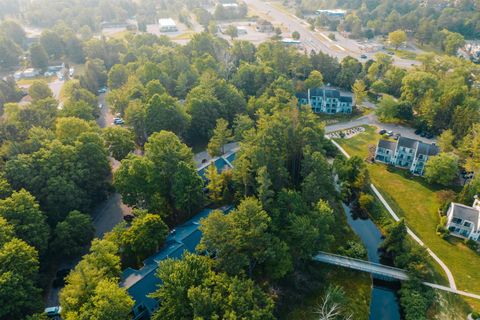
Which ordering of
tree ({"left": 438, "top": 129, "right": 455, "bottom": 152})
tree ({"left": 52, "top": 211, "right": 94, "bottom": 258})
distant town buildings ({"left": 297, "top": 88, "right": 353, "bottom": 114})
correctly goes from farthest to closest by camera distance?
distant town buildings ({"left": 297, "top": 88, "right": 353, "bottom": 114}), tree ({"left": 438, "top": 129, "right": 455, "bottom": 152}), tree ({"left": 52, "top": 211, "right": 94, "bottom": 258})

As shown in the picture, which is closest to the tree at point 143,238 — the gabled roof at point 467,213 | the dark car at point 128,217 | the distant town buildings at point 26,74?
the dark car at point 128,217

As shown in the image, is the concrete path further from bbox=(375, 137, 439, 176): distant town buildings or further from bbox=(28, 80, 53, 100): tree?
bbox=(28, 80, 53, 100): tree

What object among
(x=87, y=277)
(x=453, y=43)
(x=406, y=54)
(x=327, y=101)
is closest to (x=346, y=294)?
(x=87, y=277)

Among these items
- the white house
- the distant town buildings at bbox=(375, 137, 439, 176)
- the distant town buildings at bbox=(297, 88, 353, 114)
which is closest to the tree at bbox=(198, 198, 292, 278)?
the white house

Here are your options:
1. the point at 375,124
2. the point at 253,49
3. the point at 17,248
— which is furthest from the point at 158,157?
the point at 253,49

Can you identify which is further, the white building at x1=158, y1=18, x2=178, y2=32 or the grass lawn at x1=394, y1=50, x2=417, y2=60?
Answer: the white building at x1=158, y1=18, x2=178, y2=32

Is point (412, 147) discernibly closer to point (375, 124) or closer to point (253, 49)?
point (375, 124)
